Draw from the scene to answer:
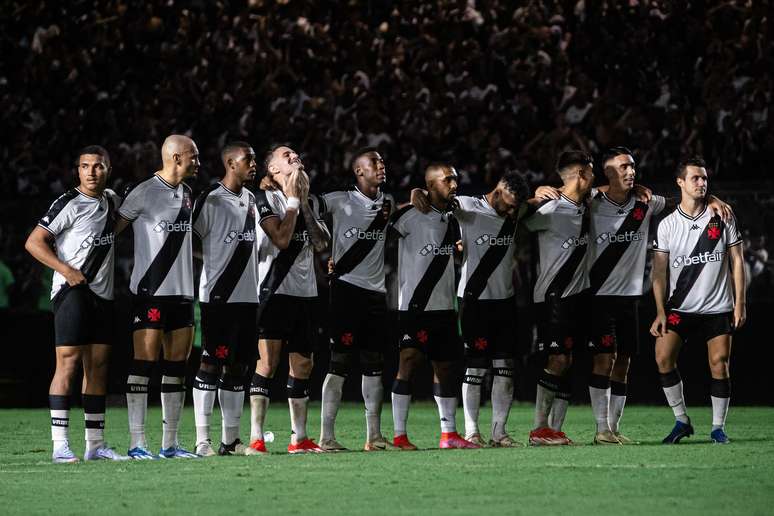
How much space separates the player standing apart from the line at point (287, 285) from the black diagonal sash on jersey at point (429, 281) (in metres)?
0.78

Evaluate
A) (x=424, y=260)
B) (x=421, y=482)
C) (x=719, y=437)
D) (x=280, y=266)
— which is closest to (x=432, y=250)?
(x=424, y=260)

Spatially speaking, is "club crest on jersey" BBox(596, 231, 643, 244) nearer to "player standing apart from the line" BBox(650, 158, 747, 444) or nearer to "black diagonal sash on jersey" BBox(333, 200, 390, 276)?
"player standing apart from the line" BBox(650, 158, 747, 444)

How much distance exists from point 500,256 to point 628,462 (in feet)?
6.94

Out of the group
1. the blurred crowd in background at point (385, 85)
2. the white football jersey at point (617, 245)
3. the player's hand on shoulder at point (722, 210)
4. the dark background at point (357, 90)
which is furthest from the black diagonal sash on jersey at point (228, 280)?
the blurred crowd in background at point (385, 85)

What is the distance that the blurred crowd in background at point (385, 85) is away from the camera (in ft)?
54.2

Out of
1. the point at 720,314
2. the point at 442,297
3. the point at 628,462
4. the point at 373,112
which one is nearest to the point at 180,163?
the point at 442,297

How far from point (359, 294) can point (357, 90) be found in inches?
→ 393

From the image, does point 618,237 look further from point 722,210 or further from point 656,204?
point 722,210

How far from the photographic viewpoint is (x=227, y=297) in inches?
320

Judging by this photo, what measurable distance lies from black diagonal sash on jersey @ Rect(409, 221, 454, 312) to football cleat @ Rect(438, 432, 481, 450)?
0.91 metres

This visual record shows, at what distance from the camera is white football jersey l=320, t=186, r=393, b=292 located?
28.4 feet

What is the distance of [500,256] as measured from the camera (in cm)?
891

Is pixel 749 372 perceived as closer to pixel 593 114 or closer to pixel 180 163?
pixel 593 114

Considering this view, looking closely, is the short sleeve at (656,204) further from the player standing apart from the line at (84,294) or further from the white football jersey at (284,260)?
the player standing apart from the line at (84,294)
